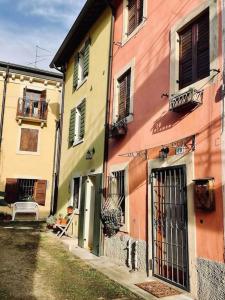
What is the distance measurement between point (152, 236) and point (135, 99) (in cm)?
340

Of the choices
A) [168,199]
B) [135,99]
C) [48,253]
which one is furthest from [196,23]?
[48,253]

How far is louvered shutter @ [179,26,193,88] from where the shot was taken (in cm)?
666

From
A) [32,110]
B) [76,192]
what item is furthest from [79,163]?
[32,110]

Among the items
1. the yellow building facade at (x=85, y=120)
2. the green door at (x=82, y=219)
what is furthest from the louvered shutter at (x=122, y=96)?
the green door at (x=82, y=219)

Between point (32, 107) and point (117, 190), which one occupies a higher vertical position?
point (32, 107)

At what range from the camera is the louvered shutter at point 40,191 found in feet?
70.9

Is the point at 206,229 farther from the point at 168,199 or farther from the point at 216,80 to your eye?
the point at 216,80

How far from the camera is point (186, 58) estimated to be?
6.77m

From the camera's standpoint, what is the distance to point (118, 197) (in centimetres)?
871

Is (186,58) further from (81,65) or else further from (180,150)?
(81,65)

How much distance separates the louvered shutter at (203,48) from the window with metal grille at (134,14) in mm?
2943

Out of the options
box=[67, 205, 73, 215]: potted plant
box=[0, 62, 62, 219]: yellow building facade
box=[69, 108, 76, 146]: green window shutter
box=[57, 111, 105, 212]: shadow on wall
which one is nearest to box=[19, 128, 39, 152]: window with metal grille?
box=[0, 62, 62, 219]: yellow building facade

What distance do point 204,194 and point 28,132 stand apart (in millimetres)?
18904

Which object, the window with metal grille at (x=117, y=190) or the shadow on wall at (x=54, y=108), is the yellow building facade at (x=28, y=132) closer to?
the shadow on wall at (x=54, y=108)
